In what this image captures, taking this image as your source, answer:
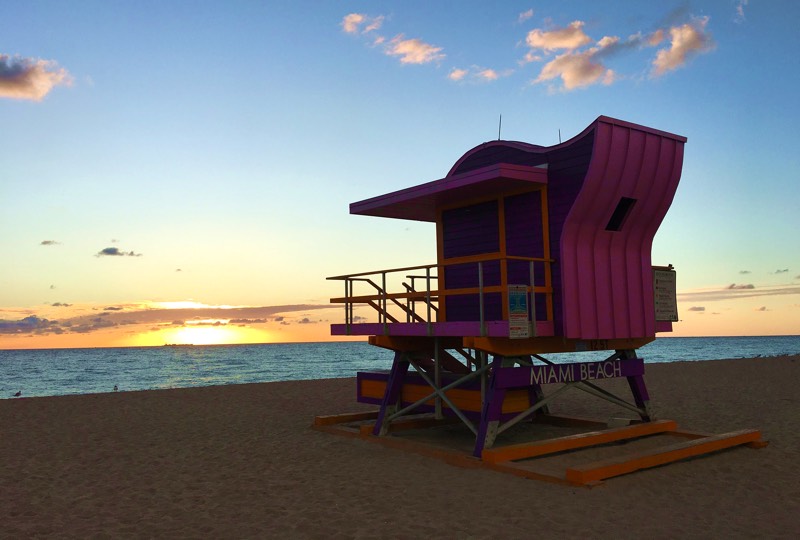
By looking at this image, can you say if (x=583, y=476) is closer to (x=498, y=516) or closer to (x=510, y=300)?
(x=498, y=516)

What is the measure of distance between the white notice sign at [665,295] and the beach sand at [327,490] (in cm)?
289

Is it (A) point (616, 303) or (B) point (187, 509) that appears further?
(A) point (616, 303)

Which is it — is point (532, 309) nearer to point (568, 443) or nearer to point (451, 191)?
point (568, 443)

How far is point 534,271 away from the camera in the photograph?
477 inches

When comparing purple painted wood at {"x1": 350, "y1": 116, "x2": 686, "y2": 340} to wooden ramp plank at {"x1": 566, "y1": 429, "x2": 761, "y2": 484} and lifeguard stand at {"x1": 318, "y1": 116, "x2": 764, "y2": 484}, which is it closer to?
A: lifeguard stand at {"x1": 318, "y1": 116, "x2": 764, "y2": 484}

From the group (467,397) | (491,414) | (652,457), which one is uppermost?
(467,397)

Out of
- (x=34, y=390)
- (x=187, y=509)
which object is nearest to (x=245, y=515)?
(x=187, y=509)

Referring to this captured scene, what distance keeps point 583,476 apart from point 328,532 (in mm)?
4006

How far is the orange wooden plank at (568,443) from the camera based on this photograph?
35.5 ft

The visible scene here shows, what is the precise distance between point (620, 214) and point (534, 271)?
202 centimetres

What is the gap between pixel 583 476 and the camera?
942 cm

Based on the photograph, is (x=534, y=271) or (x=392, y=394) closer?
(x=534, y=271)

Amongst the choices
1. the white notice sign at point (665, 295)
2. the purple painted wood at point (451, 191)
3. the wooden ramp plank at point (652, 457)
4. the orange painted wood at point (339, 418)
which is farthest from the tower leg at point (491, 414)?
the orange painted wood at point (339, 418)

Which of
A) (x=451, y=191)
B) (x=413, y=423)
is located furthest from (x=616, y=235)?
(x=413, y=423)
